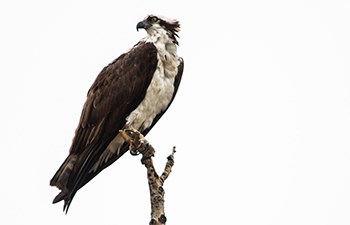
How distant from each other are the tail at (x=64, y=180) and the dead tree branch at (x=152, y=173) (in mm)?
738

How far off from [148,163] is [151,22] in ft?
8.23

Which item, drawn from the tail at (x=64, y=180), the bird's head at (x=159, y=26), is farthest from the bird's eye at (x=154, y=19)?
the tail at (x=64, y=180)

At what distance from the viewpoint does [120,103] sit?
7656 mm

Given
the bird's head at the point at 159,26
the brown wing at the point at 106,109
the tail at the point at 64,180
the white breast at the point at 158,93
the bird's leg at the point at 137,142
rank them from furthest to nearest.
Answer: the bird's head at the point at 159,26 < the white breast at the point at 158,93 < the brown wing at the point at 106,109 < the tail at the point at 64,180 < the bird's leg at the point at 137,142

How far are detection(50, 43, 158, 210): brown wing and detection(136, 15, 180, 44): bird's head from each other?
34cm

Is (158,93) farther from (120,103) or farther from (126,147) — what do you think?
(126,147)

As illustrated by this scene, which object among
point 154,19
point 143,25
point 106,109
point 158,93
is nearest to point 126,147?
point 106,109

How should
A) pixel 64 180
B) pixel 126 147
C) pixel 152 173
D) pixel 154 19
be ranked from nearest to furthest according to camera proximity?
pixel 152 173
pixel 64 180
pixel 126 147
pixel 154 19

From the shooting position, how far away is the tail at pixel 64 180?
23.4 ft

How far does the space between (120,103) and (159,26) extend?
4.03 ft

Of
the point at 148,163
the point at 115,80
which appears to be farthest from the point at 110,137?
the point at 148,163

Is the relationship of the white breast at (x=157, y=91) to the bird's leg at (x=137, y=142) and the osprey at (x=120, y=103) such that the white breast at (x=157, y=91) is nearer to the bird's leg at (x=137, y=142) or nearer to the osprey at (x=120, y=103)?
the osprey at (x=120, y=103)

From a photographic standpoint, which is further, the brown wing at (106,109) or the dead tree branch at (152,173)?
the brown wing at (106,109)

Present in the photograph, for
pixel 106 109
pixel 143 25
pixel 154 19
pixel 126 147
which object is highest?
pixel 154 19
